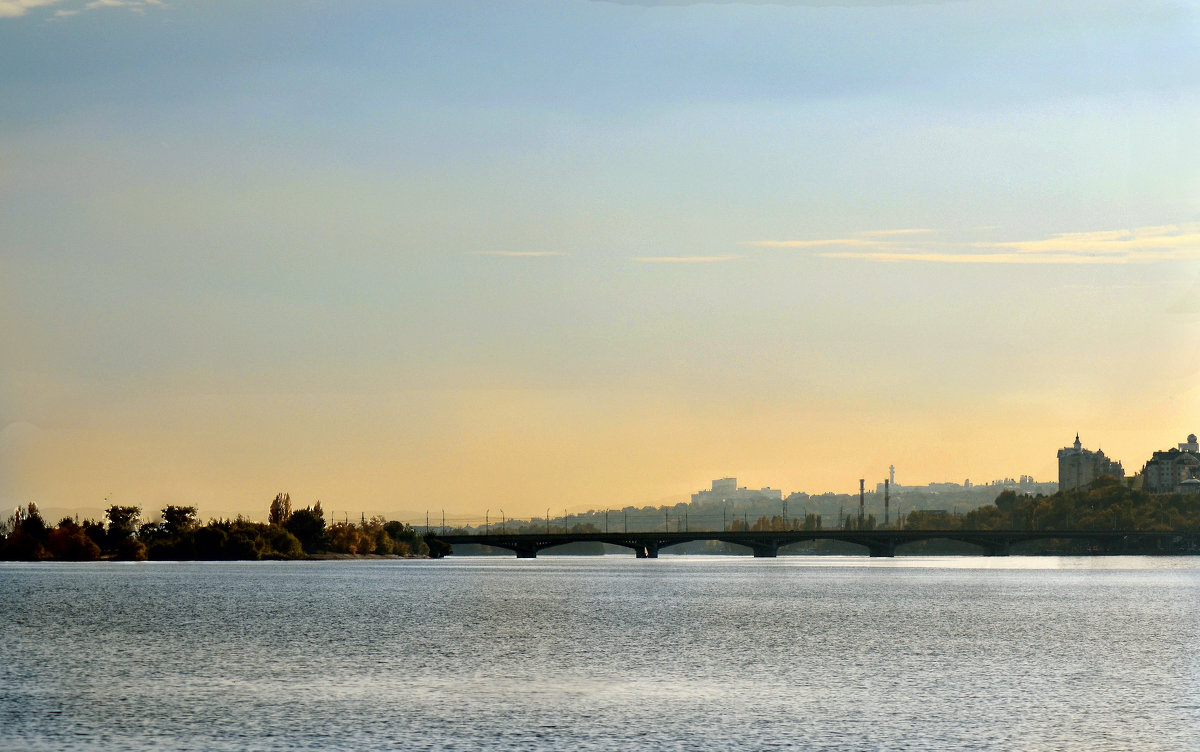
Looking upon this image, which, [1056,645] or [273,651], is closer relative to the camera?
[273,651]

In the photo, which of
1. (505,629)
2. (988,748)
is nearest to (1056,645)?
(505,629)

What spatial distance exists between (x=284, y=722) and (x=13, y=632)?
52.5 meters

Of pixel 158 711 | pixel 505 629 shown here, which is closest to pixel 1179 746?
pixel 158 711

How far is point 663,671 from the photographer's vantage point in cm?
6825

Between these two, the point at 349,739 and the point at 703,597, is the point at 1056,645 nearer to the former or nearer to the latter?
the point at 349,739

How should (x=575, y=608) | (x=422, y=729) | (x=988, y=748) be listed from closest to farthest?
(x=988, y=748)
(x=422, y=729)
(x=575, y=608)

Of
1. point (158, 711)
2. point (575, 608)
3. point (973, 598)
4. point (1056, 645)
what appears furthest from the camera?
point (973, 598)

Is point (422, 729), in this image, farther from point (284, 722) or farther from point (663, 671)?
point (663, 671)

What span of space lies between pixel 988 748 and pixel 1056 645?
140 feet

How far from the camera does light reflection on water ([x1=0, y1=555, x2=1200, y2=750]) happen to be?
48281mm

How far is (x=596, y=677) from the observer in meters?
65.5

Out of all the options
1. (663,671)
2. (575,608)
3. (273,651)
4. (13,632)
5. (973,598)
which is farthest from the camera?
(973,598)

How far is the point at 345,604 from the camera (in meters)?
133

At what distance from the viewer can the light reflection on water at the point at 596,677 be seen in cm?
4828
